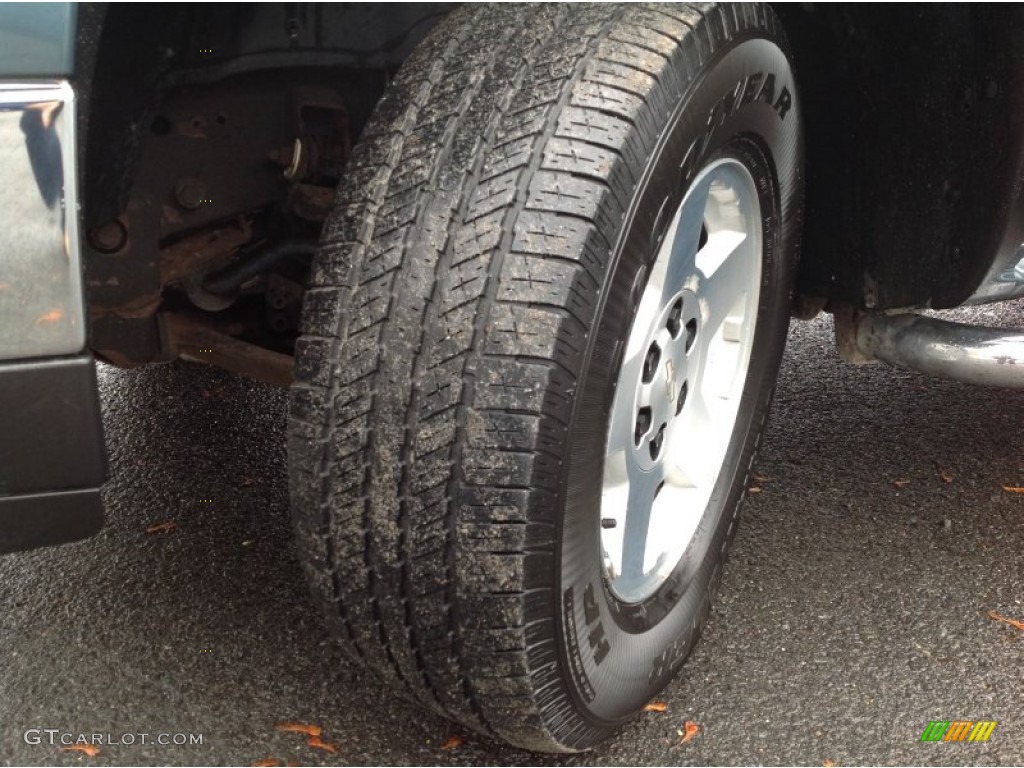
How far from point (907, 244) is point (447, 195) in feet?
3.59

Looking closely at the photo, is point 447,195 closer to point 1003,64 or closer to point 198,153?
point 198,153

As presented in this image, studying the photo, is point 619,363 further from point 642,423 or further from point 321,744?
point 321,744

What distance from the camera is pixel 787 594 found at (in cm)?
227

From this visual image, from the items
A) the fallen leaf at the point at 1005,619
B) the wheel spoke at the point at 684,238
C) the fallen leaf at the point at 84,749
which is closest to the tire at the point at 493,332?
the wheel spoke at the point at 684,238

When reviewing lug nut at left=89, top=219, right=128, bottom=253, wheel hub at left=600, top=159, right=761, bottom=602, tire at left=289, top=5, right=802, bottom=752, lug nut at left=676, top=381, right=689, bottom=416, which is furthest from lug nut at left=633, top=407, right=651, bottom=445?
lug nut at left=89, top=219, right=128, bottom=253

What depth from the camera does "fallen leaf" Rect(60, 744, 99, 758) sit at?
1.82 metres

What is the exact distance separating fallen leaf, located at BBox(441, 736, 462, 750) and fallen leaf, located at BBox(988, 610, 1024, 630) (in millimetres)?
1111

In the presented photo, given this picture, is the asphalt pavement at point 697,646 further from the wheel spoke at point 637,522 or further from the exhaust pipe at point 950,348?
the exhaust pipe at point 950,348

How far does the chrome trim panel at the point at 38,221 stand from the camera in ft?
3.88

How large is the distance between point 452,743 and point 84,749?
1.97 feet

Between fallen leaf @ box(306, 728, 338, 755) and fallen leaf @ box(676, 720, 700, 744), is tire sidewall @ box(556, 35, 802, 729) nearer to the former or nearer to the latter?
fallen leaf @ box(676, 720, 700, 744)

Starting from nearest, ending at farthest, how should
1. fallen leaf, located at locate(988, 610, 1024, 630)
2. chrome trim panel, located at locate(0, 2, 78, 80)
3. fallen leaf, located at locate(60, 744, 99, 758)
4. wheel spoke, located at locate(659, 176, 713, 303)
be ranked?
chrome trim panel, located at locate(0, 2, 78, 80), wheel spoke, located at locate(659, 176, 713, 303), fallen leaf, located at locate(60, 744, 99, 758), fallen leaf, located at locate(988, 610, 1024, 630)

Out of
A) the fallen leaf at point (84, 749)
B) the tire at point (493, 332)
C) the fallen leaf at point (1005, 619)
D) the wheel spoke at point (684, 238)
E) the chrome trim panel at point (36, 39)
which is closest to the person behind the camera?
the chrome trim panel at point (36, 39)

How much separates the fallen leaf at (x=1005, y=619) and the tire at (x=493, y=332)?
1026 mm
